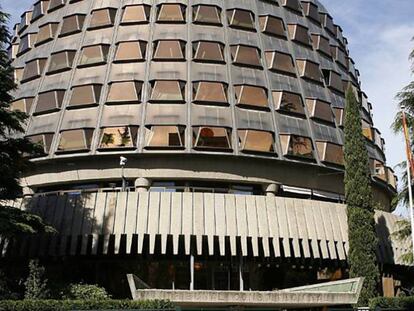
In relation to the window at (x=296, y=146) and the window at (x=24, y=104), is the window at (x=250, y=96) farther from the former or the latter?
the window at (x=24, y=104)

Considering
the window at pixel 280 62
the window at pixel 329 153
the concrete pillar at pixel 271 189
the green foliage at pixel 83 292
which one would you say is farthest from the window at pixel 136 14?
the green foliage at pixel 83 292

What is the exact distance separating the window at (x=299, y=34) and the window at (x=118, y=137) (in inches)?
598

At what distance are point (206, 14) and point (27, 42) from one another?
47.6 feet

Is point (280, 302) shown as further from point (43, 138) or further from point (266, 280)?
point (43, 138)

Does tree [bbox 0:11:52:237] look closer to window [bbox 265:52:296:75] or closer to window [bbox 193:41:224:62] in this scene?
window [bbox 193:41:224:62]

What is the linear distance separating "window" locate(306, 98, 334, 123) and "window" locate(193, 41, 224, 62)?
6.87m

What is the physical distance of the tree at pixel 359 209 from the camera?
27.8 metres

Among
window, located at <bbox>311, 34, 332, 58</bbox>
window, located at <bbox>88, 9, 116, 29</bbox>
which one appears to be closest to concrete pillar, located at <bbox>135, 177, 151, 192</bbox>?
window, located at <bbox>88, 9, 116, 29</bbox>

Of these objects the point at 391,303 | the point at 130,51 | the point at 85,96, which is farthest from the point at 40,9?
the point at 391,303

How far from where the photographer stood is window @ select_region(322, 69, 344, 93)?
42656mm

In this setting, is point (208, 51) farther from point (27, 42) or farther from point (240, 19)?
point (27, 42)

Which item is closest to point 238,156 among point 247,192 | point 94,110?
point 247,192

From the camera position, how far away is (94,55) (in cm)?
3875

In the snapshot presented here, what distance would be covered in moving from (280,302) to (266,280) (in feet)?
26.5
